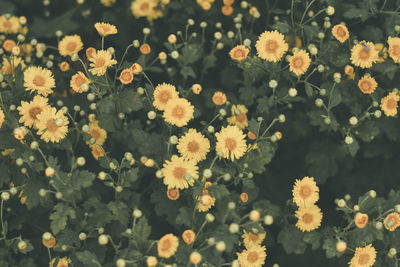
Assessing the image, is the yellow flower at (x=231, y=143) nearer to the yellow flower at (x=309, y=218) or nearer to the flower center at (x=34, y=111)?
the yellow flower at (x=309, y=218)

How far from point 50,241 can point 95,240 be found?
0.22 meters

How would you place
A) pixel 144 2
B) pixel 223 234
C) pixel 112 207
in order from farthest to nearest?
pixel 144 2
pixel 112 207
pixel 223 234

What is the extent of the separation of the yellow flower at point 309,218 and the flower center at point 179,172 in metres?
0.62

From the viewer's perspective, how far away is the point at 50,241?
190 cm

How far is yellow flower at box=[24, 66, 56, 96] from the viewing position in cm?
198

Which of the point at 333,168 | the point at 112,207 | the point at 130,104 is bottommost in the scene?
the point at 333,168

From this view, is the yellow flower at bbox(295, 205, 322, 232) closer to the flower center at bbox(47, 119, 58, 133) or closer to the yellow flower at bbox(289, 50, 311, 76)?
the yellow flower at bbox(289, 50, 311, 76)

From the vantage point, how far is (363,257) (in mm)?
1842

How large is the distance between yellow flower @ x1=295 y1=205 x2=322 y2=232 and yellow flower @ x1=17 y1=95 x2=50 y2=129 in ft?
4.36

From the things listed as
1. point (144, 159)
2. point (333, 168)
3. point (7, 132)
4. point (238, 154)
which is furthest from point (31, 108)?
point (333, 168)

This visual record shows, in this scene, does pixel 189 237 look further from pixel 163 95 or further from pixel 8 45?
pixel 8 45

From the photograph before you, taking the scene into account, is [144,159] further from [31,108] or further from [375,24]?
[375,24]

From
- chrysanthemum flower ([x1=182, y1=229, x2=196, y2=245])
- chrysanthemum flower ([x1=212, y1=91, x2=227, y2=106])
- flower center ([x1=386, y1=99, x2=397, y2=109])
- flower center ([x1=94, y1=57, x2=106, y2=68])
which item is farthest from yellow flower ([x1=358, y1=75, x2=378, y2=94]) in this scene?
flower center ([x1=94, y1=57, x2=106, y2=68])

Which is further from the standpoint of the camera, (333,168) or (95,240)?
(333,168)
